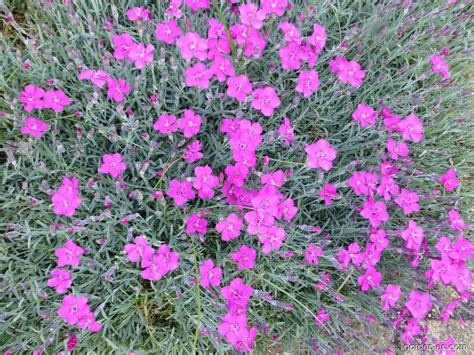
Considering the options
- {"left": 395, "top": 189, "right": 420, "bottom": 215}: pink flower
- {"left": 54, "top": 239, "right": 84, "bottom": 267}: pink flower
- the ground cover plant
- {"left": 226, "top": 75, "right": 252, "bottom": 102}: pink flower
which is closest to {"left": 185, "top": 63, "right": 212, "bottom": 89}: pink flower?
the ground cover plant

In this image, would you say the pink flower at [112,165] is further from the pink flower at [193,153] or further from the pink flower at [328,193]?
the pink flower at [328,193]

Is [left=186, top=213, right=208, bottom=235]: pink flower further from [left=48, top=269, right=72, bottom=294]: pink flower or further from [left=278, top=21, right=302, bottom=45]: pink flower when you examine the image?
[left=278, top=21, right=302, bottom=45]: pink flower

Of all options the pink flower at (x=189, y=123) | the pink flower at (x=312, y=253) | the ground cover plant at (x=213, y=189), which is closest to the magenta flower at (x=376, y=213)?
the ground cover plant at (x=213, y=189)

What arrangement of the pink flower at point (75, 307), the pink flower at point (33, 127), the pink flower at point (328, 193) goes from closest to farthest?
the pink flower at point (75, 307), the pink flower at point (33, 127), the pink flower at point (328, 193)

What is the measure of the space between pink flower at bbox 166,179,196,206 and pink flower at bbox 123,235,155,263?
24 centimetres

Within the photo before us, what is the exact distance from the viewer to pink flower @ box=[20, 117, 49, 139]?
6.83 feet

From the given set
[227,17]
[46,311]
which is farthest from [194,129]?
[46,311]

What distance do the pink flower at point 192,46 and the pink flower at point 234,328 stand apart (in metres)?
1.11

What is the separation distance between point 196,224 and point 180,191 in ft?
0.57

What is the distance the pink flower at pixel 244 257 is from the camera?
6.93 feet

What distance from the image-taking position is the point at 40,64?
7.51 feet

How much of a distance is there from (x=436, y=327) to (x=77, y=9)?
8.52 ft

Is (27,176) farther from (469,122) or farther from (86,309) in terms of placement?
(469,122)

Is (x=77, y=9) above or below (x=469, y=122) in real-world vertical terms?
above
